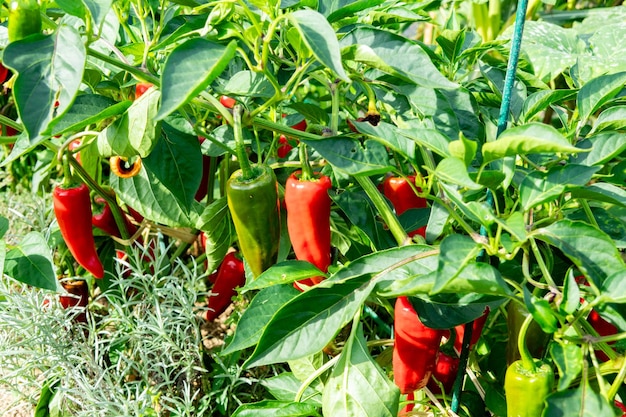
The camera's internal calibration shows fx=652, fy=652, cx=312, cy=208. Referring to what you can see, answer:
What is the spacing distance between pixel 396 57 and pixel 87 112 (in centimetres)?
44

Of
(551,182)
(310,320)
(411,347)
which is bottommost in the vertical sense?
(411,347)

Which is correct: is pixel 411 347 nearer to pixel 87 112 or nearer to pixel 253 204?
pixel 253 204

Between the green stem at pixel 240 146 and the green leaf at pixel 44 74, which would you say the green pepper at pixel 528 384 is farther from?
the green leaf at pixel 44 74

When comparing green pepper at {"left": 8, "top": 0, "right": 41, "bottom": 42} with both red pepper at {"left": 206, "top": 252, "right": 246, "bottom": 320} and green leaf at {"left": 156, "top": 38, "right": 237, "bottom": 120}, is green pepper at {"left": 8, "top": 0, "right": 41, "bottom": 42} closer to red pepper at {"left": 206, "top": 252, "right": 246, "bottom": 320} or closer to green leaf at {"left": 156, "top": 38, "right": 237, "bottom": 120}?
green leaf at {"left": 156, "top": 38, "right": 237, "bottom": 120}

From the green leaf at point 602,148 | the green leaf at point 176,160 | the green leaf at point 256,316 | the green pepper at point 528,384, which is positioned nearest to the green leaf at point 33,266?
the green leaf at point 176,160

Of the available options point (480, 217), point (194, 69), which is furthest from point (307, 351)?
point (194, 69)

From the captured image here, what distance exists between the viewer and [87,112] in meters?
0.92

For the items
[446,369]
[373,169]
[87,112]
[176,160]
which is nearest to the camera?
[373,169]

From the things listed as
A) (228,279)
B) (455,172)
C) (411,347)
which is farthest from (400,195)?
(228,279)

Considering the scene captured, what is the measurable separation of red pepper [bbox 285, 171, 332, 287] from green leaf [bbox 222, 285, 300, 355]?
0.11 m

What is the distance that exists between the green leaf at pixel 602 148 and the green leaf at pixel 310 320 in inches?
12.7

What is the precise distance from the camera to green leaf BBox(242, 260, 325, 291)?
3.03ft

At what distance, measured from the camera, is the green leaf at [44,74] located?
69 centimetres

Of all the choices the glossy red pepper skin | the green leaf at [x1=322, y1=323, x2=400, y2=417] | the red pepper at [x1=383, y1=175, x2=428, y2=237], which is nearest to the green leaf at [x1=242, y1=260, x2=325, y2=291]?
the green leaf at [x1=322, y1=323, x2=400, y2=417]
